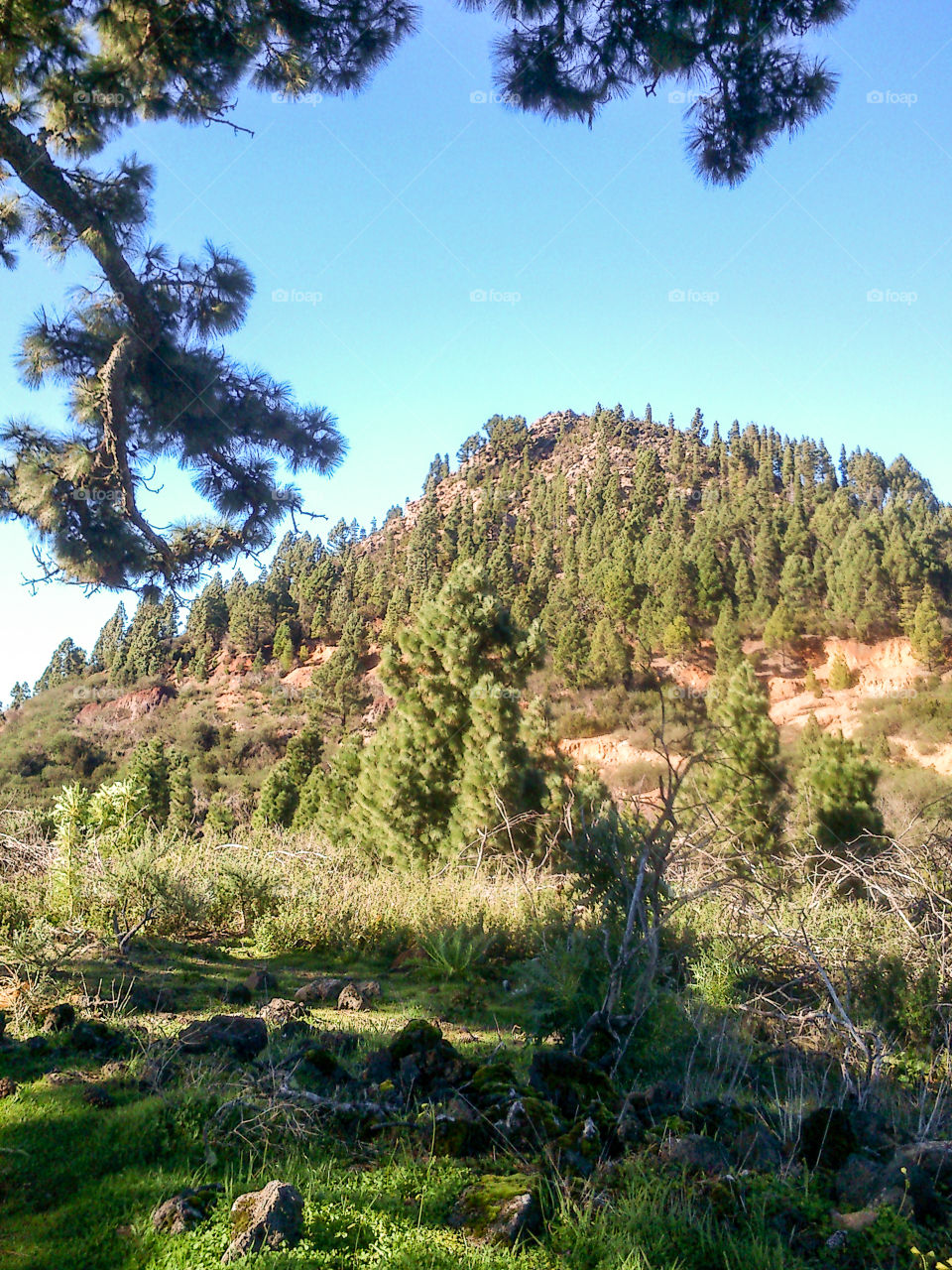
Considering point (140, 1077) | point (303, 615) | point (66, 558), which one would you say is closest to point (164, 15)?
point (66, 558)

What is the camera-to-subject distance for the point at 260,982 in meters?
4.55

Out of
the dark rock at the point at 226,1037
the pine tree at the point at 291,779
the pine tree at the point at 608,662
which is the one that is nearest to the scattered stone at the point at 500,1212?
the dark rock at the point at 226,1037

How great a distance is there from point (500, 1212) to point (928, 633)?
1444 inches

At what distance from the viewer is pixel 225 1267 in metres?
1.75

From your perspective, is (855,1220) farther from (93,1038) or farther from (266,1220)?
(93,1038)

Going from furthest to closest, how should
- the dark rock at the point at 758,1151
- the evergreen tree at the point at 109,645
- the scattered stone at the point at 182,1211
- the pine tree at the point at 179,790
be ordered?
the evergreen tree at the point at 109,645, the pine tree at the point at 179,790, the dark rock at the point at 758,1151, the scattered stone at the point at 182,1211

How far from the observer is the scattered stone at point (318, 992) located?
4.47 m

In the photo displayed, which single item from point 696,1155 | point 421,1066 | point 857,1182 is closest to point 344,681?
point 421,1066

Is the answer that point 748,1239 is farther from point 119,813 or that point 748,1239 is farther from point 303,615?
point 303,615

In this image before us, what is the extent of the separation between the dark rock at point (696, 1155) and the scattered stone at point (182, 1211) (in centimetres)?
128

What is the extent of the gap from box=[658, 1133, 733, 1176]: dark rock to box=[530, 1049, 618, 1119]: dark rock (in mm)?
460

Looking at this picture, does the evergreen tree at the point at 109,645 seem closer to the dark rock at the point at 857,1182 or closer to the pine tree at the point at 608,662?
the pine tree at the point at 608,662

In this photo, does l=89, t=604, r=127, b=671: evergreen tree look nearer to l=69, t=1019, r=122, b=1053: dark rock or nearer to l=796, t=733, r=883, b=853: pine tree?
l=796, t=733, r=883, b=853: pine tree

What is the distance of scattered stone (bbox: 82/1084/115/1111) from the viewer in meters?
2.61
